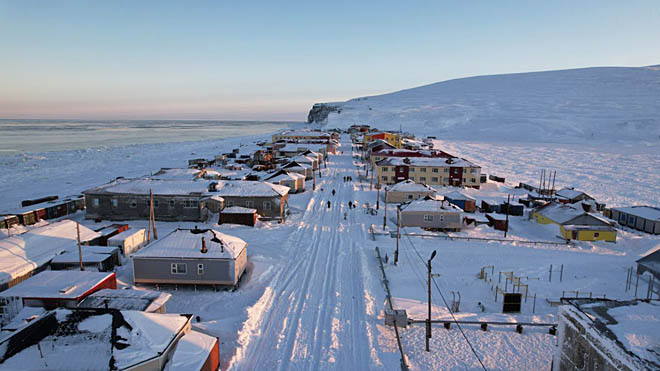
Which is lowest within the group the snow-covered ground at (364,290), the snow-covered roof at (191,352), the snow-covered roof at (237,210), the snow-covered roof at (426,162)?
the snow-covered ground at (364,290)

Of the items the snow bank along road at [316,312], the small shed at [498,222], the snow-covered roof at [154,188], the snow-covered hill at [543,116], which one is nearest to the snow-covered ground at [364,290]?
the snow bank along road at [316,312]

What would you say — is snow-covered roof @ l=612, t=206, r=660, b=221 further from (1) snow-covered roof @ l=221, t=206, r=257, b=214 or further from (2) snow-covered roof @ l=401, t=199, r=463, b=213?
(1) snow-covered roof @ l=221, t=206, r=257, b=214

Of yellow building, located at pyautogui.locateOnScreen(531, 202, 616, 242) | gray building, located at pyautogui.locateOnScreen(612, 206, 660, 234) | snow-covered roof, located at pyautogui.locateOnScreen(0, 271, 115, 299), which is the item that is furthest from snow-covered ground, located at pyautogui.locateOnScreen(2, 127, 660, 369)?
Answer: snow-covered roof, located at pyautogui.locateOnScreen(0, 271, 115, 299)

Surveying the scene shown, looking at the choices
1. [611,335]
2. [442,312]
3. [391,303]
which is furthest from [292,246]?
[611,335]

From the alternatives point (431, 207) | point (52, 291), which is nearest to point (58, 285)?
point (52, 291)

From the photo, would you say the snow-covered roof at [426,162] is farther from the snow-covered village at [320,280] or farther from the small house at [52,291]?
the small house at [52,291]

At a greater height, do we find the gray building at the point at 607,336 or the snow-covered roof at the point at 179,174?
the snow-covered roof at the point at 179,174

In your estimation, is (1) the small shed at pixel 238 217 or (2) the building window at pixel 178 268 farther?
(1) the small shed at pixel 238 217
